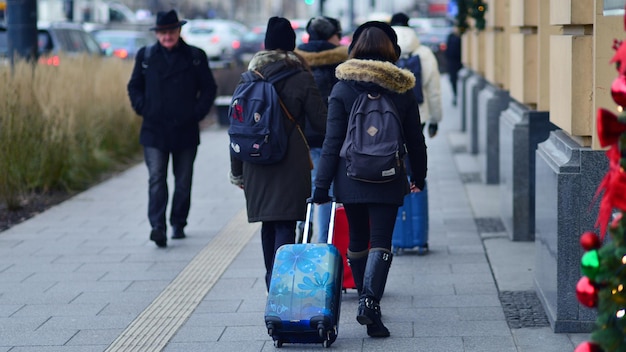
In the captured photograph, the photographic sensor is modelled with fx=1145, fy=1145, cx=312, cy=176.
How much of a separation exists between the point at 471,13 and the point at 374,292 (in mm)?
8888

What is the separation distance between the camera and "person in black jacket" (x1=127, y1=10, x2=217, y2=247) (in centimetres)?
863

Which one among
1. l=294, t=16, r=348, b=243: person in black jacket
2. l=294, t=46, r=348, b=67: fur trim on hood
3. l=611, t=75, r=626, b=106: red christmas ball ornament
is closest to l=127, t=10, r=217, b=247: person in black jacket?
l=294, t=16, r=348, b=243: person in black jacket

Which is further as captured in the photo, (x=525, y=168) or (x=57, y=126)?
(x=57, y=126)

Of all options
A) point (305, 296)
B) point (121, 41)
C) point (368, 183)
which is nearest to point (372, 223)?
point (368, 183)

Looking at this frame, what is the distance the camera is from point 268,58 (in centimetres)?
627

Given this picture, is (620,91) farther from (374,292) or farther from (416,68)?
(416,68)

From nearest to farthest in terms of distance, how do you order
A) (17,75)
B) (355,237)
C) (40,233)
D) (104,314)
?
(355,237)
(104,314)
(40,233)
(17,75)

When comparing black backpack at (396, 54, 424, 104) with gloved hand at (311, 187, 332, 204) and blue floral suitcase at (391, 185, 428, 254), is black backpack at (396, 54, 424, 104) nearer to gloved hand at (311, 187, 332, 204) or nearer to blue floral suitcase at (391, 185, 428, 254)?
blue floral suitcase at (391, 185, 428, 254)

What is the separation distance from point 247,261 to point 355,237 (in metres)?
2.23

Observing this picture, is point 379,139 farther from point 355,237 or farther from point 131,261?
point 131,261

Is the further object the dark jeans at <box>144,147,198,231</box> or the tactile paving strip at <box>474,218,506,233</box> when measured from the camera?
the tactile paving strip at <box>474,218,506,233</box>

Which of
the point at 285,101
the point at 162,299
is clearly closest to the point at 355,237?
the point at 285,101

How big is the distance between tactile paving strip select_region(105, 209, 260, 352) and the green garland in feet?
16.9

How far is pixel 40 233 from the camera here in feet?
31.1
